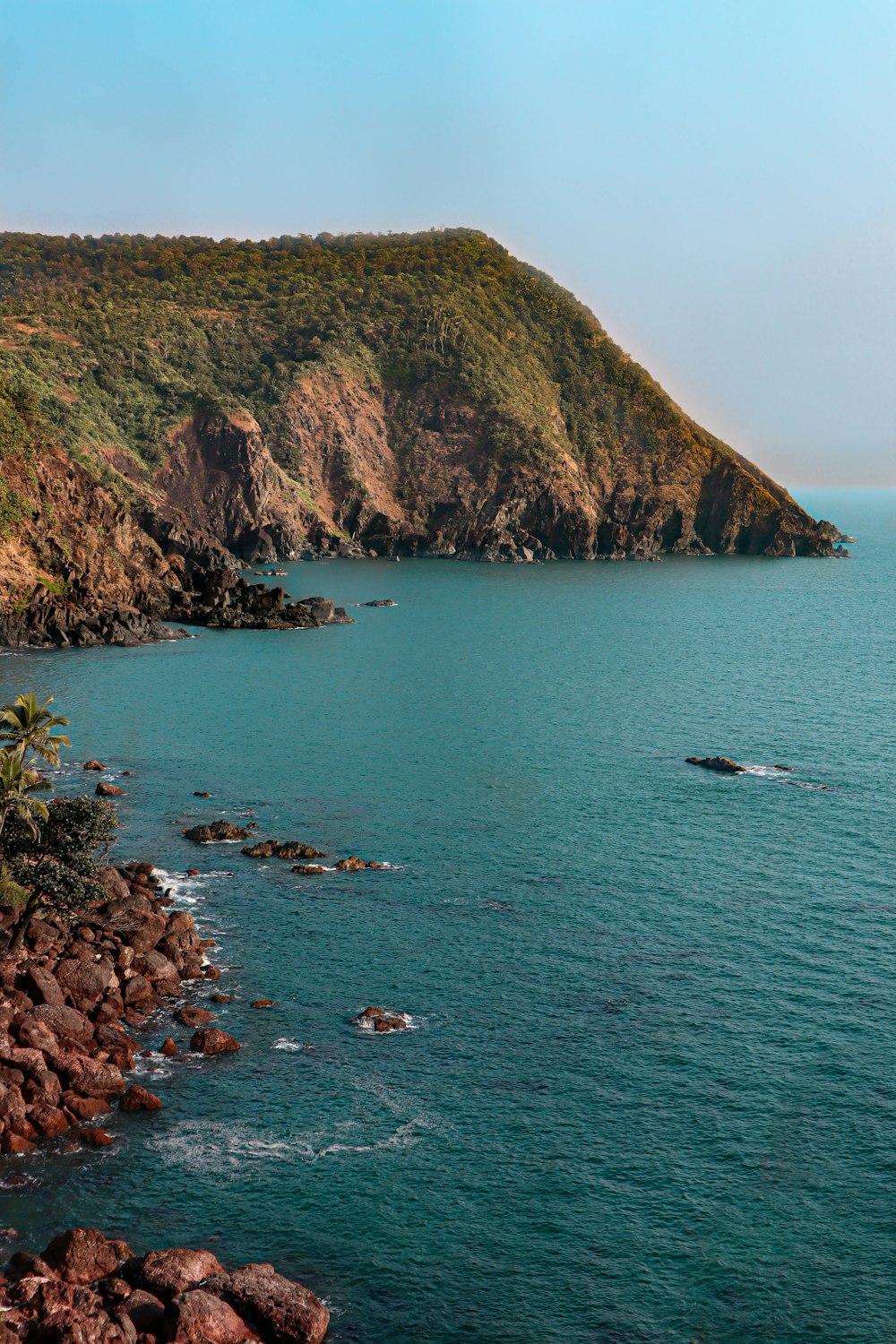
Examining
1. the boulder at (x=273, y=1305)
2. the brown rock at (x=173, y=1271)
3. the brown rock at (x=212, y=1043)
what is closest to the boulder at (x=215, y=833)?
the brown rock at (x=212, y=1043)

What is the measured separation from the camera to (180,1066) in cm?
5216

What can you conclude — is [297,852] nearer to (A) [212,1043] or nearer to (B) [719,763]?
(A) [212,1043]

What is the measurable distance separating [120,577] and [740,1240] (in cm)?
14269

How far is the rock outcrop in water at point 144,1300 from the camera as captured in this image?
35.0 m

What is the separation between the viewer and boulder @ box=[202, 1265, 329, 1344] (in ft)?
119

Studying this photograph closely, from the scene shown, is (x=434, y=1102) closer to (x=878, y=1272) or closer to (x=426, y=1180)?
(x=426, y=1180)

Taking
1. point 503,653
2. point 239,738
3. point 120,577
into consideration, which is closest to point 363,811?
point 239,738

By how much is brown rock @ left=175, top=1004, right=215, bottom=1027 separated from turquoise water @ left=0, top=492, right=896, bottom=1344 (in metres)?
1.52

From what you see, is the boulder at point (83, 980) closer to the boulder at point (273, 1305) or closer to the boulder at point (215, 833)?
the boulder at point (273, 1305)

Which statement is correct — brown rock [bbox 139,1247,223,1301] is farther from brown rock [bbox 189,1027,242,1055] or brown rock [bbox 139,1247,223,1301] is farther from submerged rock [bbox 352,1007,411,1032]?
submerged rock [bbox 352,1007,411,1032]

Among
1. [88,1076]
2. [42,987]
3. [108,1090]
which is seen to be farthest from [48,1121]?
[42,987]

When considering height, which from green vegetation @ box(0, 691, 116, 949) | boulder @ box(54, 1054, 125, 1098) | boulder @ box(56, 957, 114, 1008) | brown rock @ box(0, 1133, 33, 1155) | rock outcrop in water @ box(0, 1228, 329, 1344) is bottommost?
brown rock @ box(0, 1133, 33, 1155)

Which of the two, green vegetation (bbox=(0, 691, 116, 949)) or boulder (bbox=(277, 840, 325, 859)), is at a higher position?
green vegetation (bbox=(0, 691, 116, 949))

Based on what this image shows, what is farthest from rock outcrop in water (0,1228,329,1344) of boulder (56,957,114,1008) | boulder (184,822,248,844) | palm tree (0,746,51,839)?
boulder (184,822,248,844)
